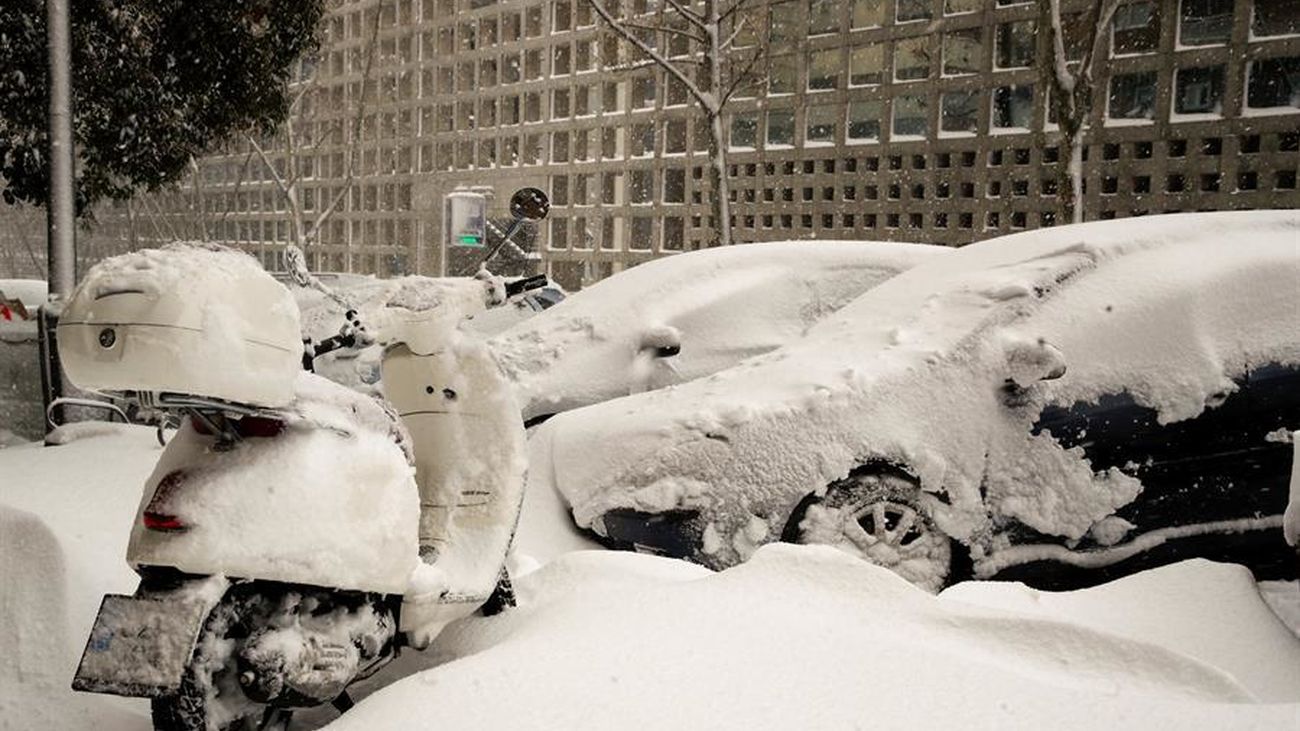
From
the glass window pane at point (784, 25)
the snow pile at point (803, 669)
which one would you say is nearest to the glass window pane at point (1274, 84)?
the glass window pane at point (784, 25)

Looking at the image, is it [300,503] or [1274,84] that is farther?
[1274,84]

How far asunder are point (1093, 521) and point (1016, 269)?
122cm

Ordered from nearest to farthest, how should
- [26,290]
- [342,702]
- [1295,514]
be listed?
[342,702] → [1295,514] → [26,290]

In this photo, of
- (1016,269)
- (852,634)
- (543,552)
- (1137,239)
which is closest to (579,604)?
(852,634)

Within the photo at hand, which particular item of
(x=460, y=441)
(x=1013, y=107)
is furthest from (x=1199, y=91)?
(x=460, y=441)

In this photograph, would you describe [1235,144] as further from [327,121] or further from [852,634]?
[327,121]

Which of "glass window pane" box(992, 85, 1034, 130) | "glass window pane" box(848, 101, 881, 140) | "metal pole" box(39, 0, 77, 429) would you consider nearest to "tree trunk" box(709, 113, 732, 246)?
"glass window pane" box(992, 85, 1034, 130)

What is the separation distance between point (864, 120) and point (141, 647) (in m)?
22.3

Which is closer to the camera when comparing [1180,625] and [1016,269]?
[1180,625]

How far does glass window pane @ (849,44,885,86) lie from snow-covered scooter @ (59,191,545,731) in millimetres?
21776

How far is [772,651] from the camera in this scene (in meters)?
2.41

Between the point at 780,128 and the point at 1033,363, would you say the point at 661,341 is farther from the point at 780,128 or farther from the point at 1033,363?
the point at 780,128

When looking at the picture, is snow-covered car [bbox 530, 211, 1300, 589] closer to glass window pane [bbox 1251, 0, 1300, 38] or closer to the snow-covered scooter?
the snow-covered scooter

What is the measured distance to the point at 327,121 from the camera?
40.4 m
